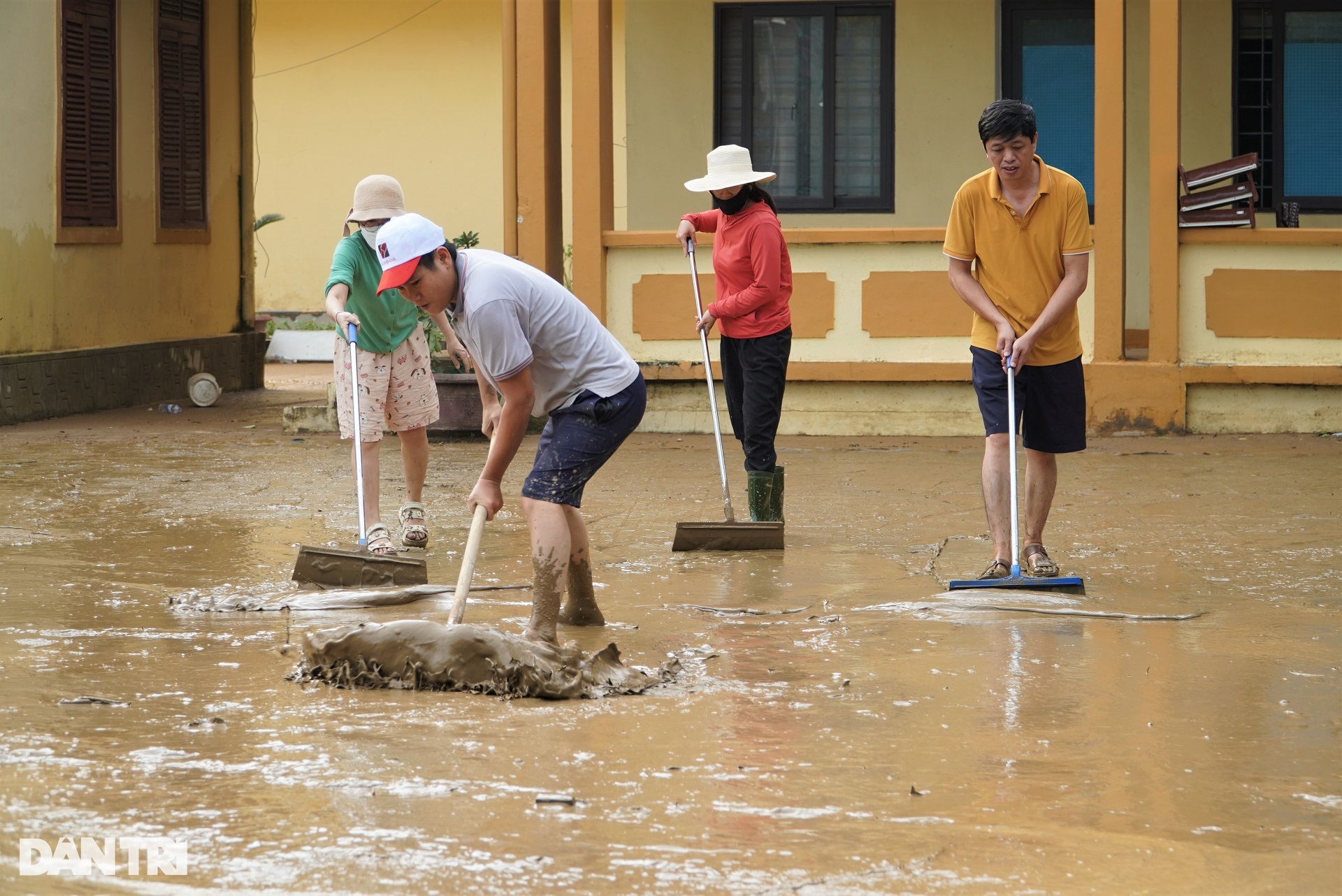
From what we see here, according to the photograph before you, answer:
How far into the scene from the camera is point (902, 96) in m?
14.2

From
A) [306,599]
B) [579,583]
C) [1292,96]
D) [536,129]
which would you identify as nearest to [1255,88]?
[1292,96]

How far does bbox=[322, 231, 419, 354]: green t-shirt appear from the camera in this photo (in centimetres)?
716

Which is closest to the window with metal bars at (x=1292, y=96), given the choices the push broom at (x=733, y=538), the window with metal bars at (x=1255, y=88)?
the window with metal bars at (x=1255, y=88)

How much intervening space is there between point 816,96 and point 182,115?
19.7 feet

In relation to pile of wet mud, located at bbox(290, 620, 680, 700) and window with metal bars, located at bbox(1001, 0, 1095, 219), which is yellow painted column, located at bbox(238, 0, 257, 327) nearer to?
window with metal bars, located at bbox(1001, 0, 1095, 219)

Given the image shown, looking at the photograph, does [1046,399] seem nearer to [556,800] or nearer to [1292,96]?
[556,800]

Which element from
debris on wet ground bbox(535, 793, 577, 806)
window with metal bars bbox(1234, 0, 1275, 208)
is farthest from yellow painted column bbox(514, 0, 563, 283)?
debris on wet ground bbox(535, 793, 577, 806)

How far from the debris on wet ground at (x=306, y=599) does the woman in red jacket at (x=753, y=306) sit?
198 centimetres

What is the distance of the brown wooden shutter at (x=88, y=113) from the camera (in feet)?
43.9

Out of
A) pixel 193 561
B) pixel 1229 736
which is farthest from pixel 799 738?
pixel 193 561

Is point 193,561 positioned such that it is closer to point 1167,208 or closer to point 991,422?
point 991,422

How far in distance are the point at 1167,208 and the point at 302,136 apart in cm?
1399

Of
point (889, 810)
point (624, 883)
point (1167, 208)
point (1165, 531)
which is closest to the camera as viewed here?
point (624, 883)

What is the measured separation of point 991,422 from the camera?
647 cm
